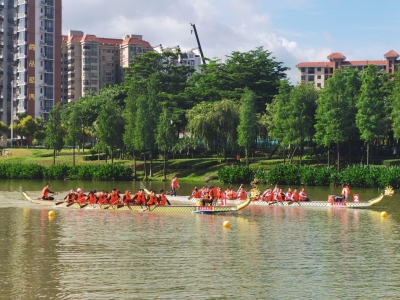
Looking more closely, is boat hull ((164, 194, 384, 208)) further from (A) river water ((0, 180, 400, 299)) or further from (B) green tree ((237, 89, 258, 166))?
(B) green tree ((237, 89, 258, 166))

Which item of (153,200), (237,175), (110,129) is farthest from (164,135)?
(153,200)

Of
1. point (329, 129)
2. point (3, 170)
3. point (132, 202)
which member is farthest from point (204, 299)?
point (3, 170)

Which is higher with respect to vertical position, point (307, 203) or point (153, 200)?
point (153, 200)

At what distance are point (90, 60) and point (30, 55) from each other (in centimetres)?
4086

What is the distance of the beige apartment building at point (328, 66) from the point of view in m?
184

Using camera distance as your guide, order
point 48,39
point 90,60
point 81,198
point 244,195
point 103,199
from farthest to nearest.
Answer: point 90,60, point 48,39, point 244,195, point 81,198, point 103,199

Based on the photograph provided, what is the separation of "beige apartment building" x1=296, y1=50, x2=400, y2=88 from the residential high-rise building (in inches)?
3027

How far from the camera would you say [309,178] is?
222 feet

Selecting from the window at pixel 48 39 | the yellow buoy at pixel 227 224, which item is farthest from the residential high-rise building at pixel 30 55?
the yellow buoy at pixel 227 224

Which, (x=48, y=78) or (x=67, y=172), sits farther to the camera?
(x=48, y=78)

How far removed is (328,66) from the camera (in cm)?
19100

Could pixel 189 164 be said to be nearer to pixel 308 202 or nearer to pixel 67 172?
pixel 67 172

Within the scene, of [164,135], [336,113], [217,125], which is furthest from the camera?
[217,125]

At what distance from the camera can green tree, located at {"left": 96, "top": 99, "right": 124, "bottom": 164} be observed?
273 ft
